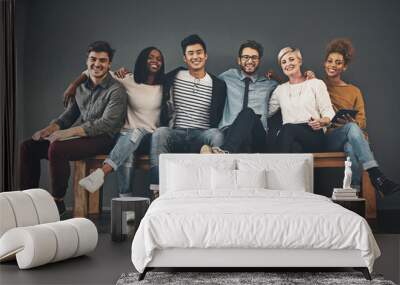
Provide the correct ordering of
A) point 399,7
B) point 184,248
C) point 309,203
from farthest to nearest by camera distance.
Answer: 1. point 399,7
2. point 309,203
3. point 184,248

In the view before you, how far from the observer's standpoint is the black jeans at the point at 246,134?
26.8ft

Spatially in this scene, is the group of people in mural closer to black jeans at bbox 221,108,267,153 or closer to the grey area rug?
black jeans at bbox 221,108,267,153

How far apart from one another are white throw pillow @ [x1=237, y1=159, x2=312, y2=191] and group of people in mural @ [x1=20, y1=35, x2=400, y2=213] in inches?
13.0

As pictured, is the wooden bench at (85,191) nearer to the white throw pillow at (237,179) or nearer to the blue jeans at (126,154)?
the blue jeans at (126,154)

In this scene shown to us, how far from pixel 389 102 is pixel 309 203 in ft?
8.93

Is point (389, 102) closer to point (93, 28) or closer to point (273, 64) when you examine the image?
point (273, 64)

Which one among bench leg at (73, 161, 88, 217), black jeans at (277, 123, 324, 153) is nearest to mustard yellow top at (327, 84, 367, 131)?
black jeans at (277, 123, 324, 153)

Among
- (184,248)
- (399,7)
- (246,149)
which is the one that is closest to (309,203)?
(184,248)

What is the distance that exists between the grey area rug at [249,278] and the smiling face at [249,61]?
3304 mm

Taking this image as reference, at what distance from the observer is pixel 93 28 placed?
27.1 ft

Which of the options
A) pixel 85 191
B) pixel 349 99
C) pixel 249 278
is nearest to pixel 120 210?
pixel 85 191

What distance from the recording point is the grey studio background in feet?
26.7

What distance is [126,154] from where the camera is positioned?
8.21 meters

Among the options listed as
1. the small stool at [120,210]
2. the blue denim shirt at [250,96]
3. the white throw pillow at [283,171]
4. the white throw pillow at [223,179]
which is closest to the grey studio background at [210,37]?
the blue denim shirt at [250,96]
